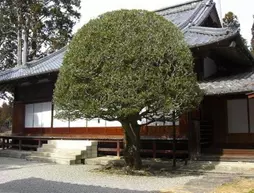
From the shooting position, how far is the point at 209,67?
15.4m

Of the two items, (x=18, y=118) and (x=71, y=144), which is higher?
(x=18, y=118)

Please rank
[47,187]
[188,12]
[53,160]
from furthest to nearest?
[188,12], [53,160], [47,187]

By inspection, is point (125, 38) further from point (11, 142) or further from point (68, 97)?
point (11, 142)

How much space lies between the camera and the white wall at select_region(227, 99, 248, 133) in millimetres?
14094

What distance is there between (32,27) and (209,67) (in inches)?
715

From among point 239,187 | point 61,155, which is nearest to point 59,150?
point 61,155

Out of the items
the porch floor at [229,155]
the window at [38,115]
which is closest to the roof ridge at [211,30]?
the porch floor at [229,155]

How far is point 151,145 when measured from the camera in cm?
1452

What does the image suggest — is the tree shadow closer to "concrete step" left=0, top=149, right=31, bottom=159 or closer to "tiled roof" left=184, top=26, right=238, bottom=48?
"tiled roof" left=184, top=26, right=238, bottom=48

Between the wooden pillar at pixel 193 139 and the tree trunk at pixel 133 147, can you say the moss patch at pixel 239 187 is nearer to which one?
the wooden pillar at pixel 193 139

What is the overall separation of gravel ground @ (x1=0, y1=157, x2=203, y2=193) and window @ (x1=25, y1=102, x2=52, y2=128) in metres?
5.94

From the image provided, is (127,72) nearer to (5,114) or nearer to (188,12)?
(188,12)

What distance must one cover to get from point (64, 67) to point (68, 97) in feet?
3.50

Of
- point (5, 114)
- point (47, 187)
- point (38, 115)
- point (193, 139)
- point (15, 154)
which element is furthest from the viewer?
point (5, 114)
